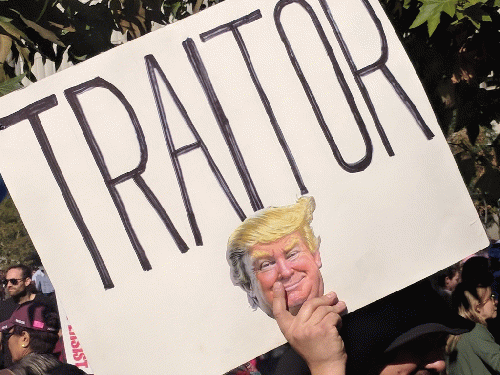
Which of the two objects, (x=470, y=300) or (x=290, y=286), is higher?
(x=290, y=286)

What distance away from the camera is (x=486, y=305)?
15.3 ft

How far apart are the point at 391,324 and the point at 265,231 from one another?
420 millimetres

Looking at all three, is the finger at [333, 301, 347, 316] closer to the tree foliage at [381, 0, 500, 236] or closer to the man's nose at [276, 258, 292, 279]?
the man's nose at [276, 258, 292, 279]

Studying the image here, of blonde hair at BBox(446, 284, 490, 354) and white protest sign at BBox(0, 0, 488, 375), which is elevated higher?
white protest sign at BBox(0, 0, 488, 375)

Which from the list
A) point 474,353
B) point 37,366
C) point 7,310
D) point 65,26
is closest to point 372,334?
point 65,26

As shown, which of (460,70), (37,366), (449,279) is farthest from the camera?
(449,279)

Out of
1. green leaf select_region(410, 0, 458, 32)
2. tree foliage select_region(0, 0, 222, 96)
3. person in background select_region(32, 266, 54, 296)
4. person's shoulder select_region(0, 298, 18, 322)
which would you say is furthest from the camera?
person in background select_region(32, 266, 54, 296)

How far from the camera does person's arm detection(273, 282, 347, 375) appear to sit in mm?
1662

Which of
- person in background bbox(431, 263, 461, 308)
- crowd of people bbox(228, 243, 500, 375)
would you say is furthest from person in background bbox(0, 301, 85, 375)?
person in background bbox(431, 263, 461, 308)

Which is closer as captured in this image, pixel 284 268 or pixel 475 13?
pixel 284 268

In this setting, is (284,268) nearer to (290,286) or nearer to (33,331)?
(290,286)

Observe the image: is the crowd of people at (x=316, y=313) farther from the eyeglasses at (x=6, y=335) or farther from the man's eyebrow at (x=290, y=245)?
the eyeglasses at (x=6, y=335)

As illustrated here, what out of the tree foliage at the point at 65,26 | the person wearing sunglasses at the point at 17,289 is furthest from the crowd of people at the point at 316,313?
the person wearing sunglasses at the point at 17,289

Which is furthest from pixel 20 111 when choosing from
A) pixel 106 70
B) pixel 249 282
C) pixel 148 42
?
pixel 249 282
